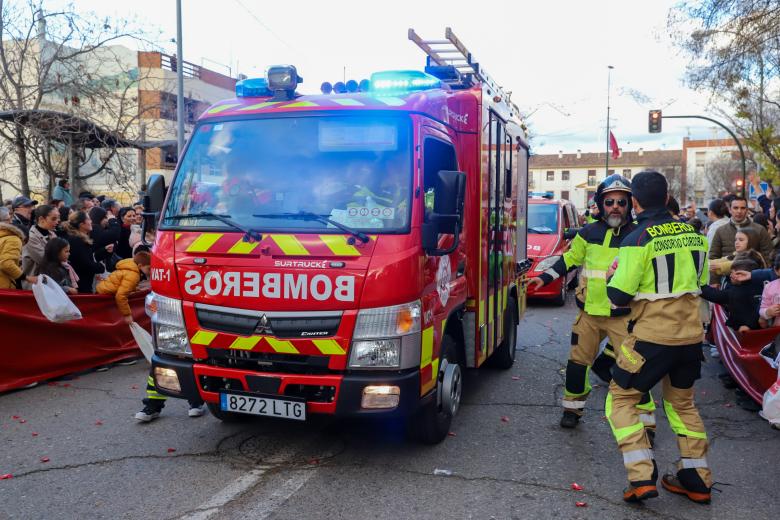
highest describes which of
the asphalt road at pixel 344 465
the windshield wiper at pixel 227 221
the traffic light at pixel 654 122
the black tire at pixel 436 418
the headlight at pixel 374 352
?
the traffic light at pixel 654 122

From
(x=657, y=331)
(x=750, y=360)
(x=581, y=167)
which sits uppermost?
(x=581, y=167)

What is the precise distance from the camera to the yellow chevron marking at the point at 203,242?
4379 millimetres

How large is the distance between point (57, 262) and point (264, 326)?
13.9 ft

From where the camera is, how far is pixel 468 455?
15.6ft

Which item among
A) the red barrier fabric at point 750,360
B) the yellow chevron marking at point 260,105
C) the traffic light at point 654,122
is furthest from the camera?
the traffic light at point 654,122

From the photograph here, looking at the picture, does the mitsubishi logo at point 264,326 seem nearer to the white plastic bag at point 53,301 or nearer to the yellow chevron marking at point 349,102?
the yellow chevron marking at point 349,102

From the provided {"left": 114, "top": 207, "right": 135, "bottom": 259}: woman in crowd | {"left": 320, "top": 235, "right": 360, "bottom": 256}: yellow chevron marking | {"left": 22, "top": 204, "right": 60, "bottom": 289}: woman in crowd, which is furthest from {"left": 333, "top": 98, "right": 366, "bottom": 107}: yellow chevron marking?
{"left": 114, "top": 207, "right": 135, "bottom": 259}: woman in crowd

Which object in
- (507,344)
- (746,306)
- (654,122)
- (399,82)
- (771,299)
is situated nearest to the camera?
(399,82)

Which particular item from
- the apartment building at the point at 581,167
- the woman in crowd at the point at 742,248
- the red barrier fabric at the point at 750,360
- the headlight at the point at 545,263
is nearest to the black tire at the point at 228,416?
the red barrier fabric at the point at 750,360

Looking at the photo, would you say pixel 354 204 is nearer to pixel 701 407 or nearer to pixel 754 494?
pixel 754 494

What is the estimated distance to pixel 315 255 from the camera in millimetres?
4141

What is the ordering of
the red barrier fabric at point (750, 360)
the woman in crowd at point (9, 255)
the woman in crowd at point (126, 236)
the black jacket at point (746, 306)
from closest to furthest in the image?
the red barrier fabric at point (750, 360) → the black jacket at point (746, 306) → the woman in crowd at point (9, 255) → the woman in crowd at point (126, 236)

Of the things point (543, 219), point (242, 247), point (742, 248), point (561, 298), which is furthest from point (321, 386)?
point (543, 219)

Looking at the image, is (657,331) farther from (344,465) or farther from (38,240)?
(38,240)
